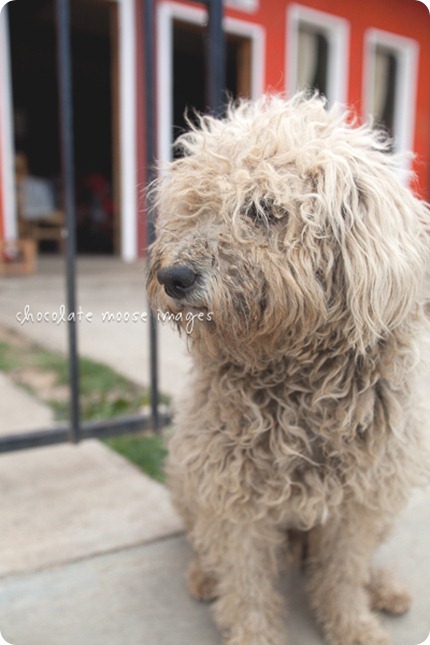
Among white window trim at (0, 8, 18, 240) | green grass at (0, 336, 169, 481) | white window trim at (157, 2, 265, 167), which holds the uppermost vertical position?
white window trim at (157, 2, 265, 167)

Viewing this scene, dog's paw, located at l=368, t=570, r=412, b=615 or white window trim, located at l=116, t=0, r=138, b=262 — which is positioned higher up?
white window trim, located at l=116, t=0, r=138, b=262

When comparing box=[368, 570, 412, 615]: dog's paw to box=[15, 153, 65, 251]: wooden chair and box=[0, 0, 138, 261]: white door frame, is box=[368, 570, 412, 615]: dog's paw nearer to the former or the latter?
box=[0, 0, 138, 261]: white door frame

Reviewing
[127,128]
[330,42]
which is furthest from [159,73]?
[330,42]

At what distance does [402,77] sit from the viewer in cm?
1075

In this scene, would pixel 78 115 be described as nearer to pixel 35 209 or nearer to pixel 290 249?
pixel 35 209

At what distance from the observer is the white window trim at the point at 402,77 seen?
10.0 m

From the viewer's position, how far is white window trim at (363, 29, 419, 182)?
395 inches

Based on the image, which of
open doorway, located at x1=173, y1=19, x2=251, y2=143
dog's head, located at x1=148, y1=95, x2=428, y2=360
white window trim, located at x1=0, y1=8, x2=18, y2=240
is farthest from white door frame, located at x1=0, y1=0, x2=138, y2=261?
dog's head, located at x1=148, y1=95, x2=428, y2=360

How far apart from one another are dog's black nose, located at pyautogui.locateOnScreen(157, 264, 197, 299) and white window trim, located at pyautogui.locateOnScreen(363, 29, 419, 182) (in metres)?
9.19

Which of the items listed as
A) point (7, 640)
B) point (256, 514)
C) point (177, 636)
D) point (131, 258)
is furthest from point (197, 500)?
point (131, 258)

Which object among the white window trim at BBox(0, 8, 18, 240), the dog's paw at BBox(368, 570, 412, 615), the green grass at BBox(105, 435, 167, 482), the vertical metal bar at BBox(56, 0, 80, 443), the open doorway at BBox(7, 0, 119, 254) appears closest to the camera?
the dog's paw at BBox(368, 570, 412, 615)

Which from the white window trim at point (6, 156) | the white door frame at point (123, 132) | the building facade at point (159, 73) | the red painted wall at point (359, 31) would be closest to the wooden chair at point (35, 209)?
the building facade at point (159, 73)

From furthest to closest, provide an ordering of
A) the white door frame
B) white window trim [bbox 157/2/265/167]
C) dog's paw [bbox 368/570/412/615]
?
white window trim [bbox 157/2/265/167]
the white door frame
dog's paw [bbox 368/570/412/615]

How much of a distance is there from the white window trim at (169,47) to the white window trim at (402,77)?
7.57 feet
